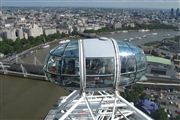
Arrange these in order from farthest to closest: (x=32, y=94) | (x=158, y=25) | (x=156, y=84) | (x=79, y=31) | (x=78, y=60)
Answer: (x=158, y=25), (x=79, y=31), (x=156, y=84), (x=32, y=94), (x=78, y=60)

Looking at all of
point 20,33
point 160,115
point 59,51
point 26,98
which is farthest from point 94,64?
point 20,33

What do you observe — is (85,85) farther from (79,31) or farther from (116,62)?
(79,31)

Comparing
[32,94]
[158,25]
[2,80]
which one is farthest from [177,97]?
[158,25]

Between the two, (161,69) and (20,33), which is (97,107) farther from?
(20,33)

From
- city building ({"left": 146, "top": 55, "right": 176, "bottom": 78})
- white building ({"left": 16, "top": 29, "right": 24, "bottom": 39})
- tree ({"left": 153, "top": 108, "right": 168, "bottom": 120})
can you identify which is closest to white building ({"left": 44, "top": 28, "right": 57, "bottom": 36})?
white building ({"left": 16, "top": 29, "right": 24, "bottom": 39})

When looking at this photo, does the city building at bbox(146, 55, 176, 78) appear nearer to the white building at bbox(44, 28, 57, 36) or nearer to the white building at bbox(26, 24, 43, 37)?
the white building at bbox(26, 24, 43, 37)
